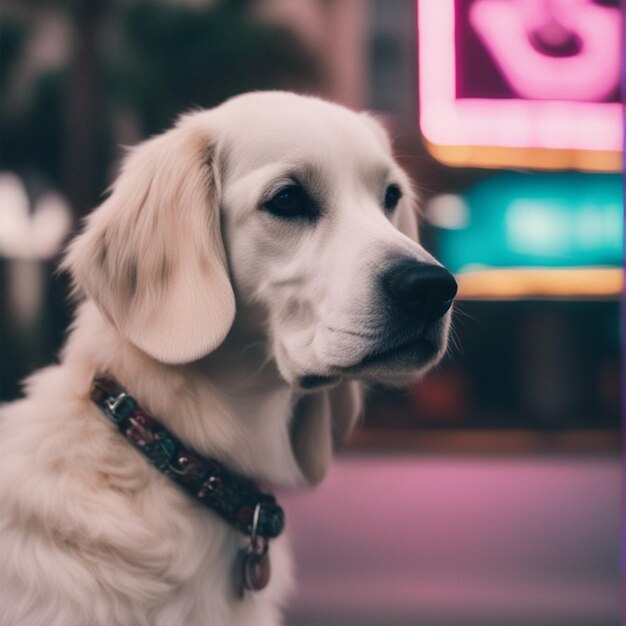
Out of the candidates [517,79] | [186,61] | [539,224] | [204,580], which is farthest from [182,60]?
[204,580]

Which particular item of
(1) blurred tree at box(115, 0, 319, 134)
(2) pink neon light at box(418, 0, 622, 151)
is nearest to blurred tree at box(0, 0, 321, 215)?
(1) blurred tree at box(115, 0, 319, 134)

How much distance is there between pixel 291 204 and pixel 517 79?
5678 mm

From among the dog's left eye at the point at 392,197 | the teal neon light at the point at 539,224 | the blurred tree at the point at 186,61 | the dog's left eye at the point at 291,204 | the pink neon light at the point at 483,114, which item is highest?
the blurred tree at the point at 186,61

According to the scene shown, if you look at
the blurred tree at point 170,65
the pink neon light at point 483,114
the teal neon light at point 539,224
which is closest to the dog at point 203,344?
the pink neon light at point 483,114

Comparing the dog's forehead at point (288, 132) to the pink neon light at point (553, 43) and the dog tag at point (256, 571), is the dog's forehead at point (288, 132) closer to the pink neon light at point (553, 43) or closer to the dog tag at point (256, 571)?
the dog tag at point (256, 571)

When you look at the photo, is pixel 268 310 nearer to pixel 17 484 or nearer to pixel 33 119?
pixel 17 484

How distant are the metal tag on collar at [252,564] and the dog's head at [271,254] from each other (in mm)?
356

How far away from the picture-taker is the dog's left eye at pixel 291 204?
211 cm

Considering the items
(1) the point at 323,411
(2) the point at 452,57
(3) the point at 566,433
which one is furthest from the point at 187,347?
(3) the point at 566,433

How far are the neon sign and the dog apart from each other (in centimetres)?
511

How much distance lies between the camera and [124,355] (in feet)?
6.56

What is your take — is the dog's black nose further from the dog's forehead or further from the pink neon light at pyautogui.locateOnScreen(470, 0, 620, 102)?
the pink neon light at pyautogui.locateOnScreen(470, 0, 620, 102)

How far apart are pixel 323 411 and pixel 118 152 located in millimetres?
8196

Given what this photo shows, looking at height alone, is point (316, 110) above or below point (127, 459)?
above
